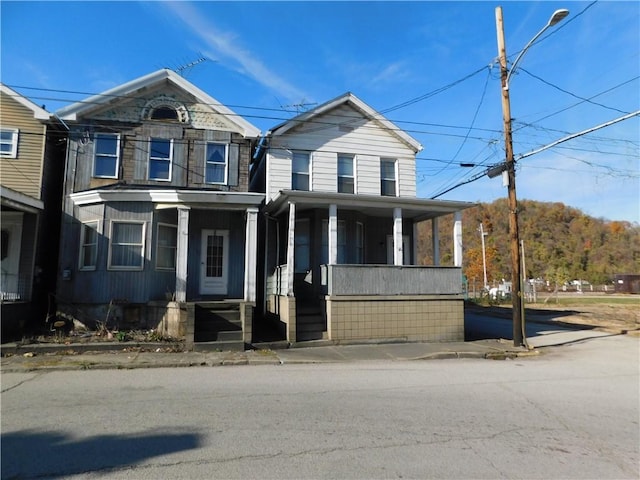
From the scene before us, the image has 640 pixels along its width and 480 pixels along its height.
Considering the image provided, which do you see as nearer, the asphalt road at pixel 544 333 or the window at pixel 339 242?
the asphalt road at pixel 544 333

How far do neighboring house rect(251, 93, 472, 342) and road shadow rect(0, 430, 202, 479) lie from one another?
304 inches

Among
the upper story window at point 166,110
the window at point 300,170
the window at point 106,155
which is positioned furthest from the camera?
the window at point 300,170

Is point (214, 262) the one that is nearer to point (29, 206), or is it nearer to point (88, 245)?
point (88, 245)

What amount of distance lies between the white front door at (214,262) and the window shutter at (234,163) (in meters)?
1.82

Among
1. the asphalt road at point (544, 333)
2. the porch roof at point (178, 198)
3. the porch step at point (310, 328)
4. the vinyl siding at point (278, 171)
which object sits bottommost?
the asphalt road at point (544, 333)

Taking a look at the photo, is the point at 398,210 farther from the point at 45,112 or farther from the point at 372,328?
the point at 45,112

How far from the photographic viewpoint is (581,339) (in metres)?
15.6

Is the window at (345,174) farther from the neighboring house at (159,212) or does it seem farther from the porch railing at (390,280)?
the porch railing at (390,280)

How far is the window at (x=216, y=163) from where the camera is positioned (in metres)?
15.4

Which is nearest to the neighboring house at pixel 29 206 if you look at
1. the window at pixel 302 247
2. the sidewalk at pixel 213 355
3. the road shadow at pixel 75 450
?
the sidewalk at pixel 213 355

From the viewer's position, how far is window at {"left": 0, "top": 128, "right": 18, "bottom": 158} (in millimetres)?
14078


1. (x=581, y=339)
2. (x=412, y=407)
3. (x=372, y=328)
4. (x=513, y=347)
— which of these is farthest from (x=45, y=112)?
(x=581, y=339)

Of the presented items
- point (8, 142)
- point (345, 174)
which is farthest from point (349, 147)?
point (8, 142)

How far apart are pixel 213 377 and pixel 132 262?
22.0ft
